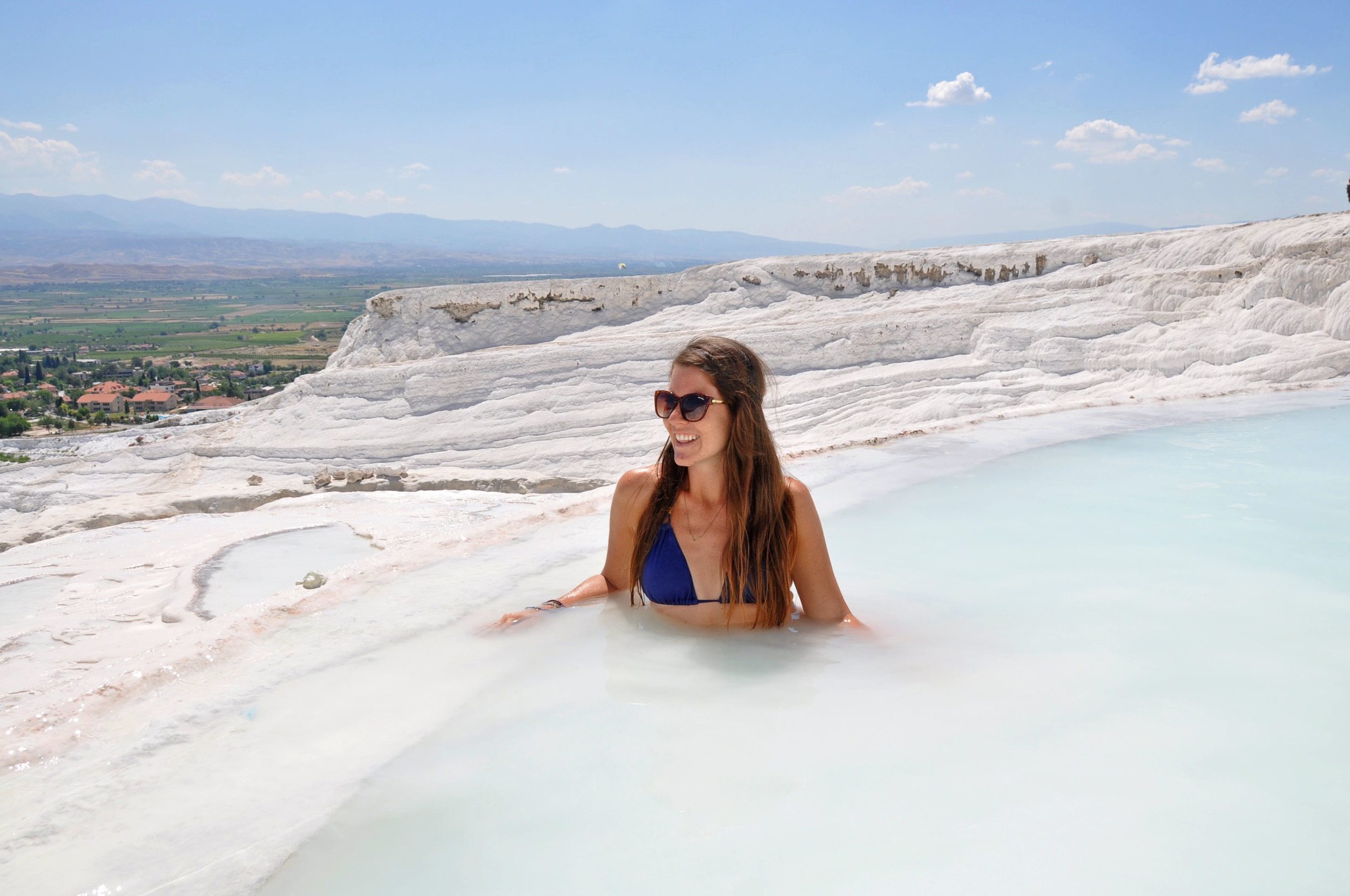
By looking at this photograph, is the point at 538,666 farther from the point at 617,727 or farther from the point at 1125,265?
the point at 1125,265

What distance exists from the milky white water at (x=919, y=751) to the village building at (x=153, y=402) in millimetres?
32028

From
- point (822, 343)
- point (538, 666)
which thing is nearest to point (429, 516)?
point (538, 666)

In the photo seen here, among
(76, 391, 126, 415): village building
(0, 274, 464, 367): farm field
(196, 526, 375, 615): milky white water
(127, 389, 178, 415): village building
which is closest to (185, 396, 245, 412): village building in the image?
(127, 389, 178, 415): village building

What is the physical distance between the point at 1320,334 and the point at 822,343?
19.3 ft

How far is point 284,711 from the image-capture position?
7.34 feet

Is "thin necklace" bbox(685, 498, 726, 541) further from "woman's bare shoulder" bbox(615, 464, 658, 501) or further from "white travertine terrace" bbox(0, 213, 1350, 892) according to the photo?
"white travertine terrace" bbox(0, 213, 1350, 892)

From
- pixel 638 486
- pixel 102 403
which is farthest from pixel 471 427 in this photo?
pixel 102 403

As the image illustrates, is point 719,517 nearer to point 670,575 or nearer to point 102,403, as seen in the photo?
point 670,575

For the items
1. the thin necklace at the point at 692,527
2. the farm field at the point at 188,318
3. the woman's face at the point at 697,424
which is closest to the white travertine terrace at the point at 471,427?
the thin necklace at the point at 692,527

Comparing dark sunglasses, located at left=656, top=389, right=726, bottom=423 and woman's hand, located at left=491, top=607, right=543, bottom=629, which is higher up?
dark sunglasses, located at left=656, top=389, right=726, bottom=423

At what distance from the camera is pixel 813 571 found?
8.48ft

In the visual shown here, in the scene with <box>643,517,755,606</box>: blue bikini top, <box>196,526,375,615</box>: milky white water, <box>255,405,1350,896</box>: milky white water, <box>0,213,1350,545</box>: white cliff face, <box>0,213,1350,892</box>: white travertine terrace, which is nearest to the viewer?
<box>255,405,1350,896</box>: milky white water

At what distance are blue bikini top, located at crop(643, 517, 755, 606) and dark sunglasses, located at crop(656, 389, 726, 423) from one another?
1.21 ft

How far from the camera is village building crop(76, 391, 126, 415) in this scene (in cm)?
3050
